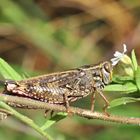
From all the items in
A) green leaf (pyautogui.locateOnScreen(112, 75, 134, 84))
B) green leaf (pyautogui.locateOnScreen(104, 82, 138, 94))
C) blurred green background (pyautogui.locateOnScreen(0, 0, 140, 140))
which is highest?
blurred green background (pyautogui.locateOnScreen(0, 0, 140, 140))

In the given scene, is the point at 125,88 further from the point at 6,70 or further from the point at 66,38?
the point at 66,38

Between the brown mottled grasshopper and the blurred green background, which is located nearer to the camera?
the brown mottled grasshopper

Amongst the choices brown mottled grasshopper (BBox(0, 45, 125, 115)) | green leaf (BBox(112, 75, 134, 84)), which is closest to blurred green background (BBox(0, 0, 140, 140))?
brown mottled grasshopper (BBox(0, 45, 125, 115))

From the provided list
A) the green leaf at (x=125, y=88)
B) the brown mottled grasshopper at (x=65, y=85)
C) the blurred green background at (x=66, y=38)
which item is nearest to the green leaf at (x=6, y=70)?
the brown mottled grasshopper at (x=65, y=85)

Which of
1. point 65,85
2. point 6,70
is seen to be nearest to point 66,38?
point 65,85

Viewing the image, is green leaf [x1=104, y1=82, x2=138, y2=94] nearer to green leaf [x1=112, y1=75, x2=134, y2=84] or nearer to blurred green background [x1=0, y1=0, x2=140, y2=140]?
green leaf [x1=112, y1=75, x2=134, y2=84]

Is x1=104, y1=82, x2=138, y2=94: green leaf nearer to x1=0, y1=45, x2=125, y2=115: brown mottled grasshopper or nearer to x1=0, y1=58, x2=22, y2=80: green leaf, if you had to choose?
x1=0, y1=45, x2=125, y2=115: brown mottled grasshopper

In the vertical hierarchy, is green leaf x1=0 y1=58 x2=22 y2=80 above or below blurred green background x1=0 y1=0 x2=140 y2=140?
below
